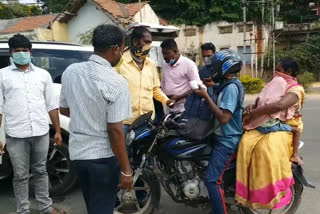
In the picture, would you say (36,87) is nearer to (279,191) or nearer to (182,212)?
(182,212)

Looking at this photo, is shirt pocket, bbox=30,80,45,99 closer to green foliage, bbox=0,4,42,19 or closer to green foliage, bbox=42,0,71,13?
green foliage, bbox=0,4,42,19

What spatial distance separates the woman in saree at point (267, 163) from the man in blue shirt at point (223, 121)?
0.11m

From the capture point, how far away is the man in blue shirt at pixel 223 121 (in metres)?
2.76

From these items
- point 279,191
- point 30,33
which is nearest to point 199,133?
point 279,191

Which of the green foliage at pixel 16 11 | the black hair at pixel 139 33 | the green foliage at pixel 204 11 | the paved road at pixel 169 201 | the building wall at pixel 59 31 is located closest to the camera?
the black hair at pixel 139 33

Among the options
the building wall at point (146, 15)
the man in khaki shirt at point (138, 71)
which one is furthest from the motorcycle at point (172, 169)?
the building wall at point (146, 15)

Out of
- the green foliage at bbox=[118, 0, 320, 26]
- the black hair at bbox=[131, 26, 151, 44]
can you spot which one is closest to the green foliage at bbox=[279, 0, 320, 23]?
the green foliage at bbox=[118, 0, 320, 26]

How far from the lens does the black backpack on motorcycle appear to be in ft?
9.41

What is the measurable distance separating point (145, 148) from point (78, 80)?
1255mm

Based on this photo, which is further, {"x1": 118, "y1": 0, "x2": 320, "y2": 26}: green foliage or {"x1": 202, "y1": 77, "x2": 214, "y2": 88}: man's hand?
{"x1": 118, "y1": 0, "x2": 320, "y2": 26}: green foliage

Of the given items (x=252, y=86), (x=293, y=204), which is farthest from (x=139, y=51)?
(x=252, y=86)

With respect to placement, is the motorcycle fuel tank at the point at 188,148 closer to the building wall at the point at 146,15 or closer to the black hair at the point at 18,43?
the black hair at the point at 18,43

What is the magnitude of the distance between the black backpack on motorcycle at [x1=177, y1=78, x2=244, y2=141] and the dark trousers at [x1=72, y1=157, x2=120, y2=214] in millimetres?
916

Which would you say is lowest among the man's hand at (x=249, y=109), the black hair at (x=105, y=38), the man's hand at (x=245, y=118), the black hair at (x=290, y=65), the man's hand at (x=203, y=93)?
the man's hand at (x=245, y=118)
